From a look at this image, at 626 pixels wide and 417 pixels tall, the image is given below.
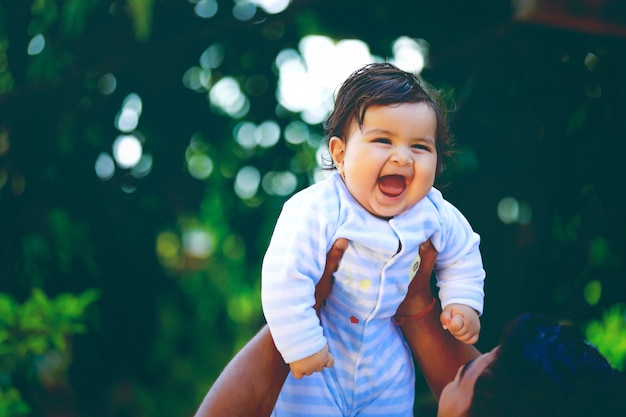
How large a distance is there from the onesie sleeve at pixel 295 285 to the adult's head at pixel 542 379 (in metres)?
0.30

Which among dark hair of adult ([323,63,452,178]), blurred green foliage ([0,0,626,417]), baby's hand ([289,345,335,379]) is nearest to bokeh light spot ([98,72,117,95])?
blurred green foliage ([0,0,626,417])

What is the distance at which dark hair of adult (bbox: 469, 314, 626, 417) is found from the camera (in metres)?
1.19

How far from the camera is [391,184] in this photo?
128cm

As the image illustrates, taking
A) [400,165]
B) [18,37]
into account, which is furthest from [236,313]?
[400,165]

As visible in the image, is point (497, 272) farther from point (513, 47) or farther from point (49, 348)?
point (49, 348)

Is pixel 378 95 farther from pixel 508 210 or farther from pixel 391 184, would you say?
pixel 508 210

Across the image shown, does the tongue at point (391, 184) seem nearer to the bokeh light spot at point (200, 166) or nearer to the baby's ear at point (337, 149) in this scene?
the baby's ear at point (337, 149)

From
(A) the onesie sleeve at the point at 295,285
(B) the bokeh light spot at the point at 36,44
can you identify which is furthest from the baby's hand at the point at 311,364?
(B) the bokeh light spot at the point at 36,44

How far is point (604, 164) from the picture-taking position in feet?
8.45

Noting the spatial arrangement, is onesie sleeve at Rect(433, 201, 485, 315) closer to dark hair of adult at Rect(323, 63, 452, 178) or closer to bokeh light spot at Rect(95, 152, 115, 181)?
dark hair of adult at Rect(323, 63, 452, 178)

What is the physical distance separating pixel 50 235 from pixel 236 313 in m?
0.90

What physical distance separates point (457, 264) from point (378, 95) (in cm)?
35

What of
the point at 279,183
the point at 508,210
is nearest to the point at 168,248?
the point at 279,183

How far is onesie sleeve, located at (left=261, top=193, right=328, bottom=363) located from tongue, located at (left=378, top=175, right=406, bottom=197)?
12 centimetres
